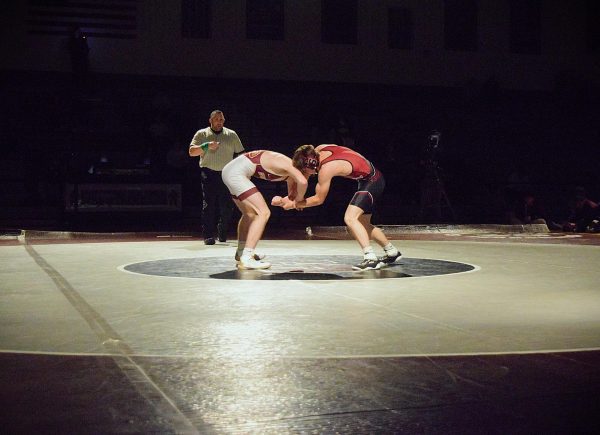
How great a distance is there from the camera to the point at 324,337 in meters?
4.88

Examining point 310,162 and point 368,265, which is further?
point 368,265

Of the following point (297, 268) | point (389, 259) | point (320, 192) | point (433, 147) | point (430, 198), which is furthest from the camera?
point (430, 198)

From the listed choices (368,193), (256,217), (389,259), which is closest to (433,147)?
(389,259)

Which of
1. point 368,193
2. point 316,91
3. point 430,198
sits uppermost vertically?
point 316,91

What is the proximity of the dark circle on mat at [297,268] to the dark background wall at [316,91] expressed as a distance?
793 centimetres

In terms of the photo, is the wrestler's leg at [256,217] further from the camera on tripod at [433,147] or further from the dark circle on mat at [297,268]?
the camera on tripod at [433,147]

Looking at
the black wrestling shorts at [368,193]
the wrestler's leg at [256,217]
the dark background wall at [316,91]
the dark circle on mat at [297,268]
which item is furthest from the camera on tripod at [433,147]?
the wrestler's leg at [256,217]

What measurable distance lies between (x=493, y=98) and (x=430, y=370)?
21721mm

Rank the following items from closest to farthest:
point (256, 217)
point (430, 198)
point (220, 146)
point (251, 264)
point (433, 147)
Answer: point (251, 264) < point (256, 217) < point (220, 146) < point (433, 147) < point (430, 198)

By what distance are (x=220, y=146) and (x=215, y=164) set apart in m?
0.25

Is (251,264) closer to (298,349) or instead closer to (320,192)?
(320,192)

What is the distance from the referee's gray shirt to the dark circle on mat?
6.40 feet

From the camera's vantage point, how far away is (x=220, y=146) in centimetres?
1152

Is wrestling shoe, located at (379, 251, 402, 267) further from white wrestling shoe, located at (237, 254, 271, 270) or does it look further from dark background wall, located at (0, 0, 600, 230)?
dark background wall, located at (0, 0, 600, 230)
